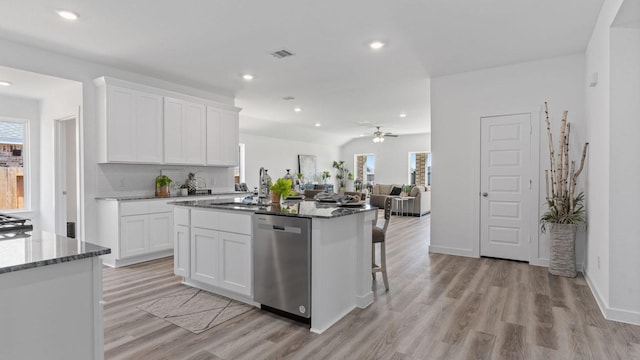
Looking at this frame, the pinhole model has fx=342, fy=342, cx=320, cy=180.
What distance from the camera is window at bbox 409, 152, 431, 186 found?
12794mm

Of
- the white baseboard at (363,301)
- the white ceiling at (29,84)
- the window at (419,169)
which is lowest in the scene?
the white baseboard at (363,301)

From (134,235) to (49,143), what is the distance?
231 cm

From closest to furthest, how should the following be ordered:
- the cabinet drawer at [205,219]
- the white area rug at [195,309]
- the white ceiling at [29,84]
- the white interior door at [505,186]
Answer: the white area rug at [195,309] < the cabinet drawer at [205,219] < the white ceiling at [29,84] < the white interior door at [505,186]

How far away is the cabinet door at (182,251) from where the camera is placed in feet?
11.9

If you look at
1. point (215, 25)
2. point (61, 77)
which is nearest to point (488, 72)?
point (215, 25)

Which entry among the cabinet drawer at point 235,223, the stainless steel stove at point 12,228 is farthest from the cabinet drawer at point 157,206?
the stainless steel stove at point 12,228

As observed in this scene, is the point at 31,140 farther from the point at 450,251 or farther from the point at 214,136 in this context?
the point at 450,251

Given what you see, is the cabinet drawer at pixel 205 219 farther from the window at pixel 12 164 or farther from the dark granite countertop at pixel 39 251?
the window at pixel 12 164

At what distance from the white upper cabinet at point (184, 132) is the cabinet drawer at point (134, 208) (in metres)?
0.79

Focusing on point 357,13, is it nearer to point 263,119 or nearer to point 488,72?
point 488,72

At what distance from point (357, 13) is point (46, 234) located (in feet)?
9.62

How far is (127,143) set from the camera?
4688 millimetres

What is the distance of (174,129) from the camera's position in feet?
17.2

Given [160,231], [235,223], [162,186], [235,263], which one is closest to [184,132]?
[162,186]
